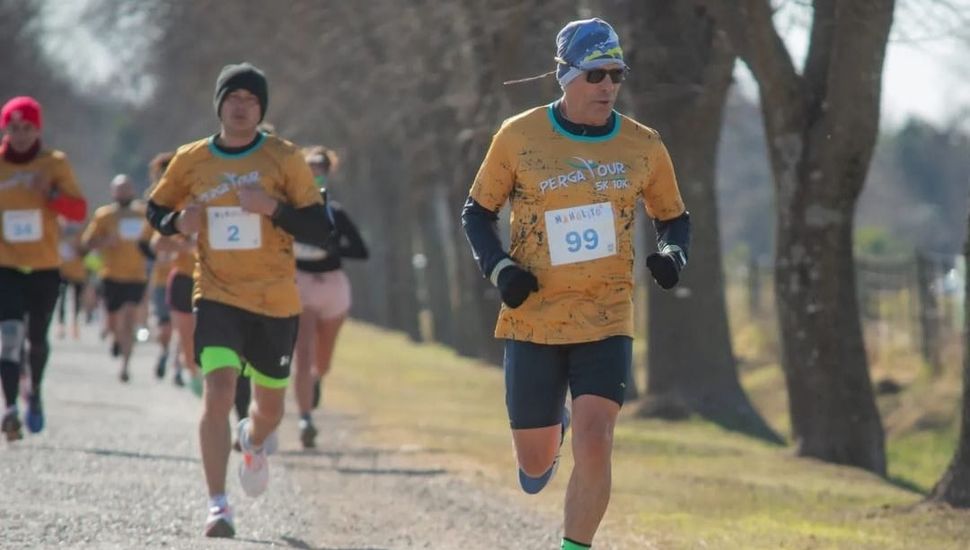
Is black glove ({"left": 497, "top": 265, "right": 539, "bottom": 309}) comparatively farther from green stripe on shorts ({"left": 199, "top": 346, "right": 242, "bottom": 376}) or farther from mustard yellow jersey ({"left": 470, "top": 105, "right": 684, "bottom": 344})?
green stripe on shorts ({"left": 199, "top": 346, "right": 242, "bottom": 376})

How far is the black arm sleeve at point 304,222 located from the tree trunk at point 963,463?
3734mm

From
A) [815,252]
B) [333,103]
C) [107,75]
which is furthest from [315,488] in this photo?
[107,75]

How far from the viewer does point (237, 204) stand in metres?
9.95

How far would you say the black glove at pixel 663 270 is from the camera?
302 inches

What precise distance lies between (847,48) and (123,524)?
633 cm

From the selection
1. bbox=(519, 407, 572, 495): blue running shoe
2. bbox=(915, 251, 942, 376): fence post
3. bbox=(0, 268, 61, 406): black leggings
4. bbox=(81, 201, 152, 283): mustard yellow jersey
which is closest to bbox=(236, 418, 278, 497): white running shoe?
bbox=(519, 407, 572, 495): blue running shoe

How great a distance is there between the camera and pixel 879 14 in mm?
13688

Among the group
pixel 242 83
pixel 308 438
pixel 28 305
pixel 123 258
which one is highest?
pixel 242 83

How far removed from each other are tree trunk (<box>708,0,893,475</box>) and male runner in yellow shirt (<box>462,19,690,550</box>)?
6.31 m

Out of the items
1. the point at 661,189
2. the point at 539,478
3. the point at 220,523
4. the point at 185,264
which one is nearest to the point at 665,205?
the point at 661,189

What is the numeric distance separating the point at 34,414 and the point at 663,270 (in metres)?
7.53

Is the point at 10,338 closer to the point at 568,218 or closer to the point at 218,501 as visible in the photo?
the point at 218,501

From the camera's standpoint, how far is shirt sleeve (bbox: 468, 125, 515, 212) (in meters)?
7.80

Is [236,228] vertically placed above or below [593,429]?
above
